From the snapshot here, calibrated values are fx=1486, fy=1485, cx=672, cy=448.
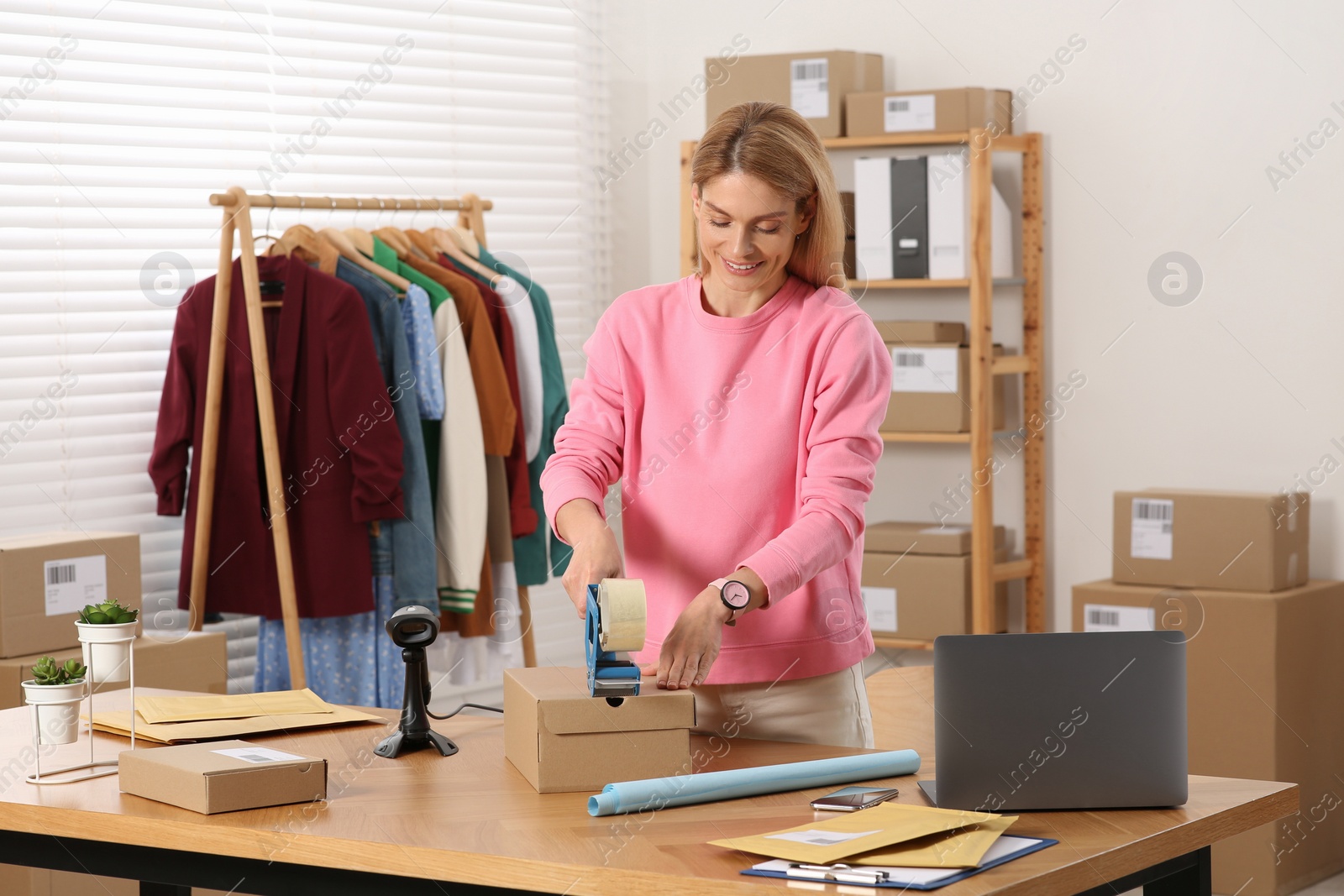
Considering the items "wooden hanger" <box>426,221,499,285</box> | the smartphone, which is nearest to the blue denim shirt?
"wooden hanger" <box>426,221,499,285</box>

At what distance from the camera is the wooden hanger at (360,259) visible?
149 inches

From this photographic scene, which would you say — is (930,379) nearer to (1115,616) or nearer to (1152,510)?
(1152,510)

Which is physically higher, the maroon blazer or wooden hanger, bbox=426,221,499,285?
wooden hanger, bbox=426,221,499,285

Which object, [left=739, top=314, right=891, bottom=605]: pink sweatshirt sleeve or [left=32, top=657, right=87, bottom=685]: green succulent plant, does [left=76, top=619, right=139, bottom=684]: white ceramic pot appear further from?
[left=739, top=314, right=891, bottom=605]: pink sweatshirt sleeve

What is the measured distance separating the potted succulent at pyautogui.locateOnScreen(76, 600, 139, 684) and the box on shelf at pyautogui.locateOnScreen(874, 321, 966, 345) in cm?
259

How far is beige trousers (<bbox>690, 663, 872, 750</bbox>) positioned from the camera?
2.01 metres

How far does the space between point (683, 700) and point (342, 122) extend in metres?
2.84

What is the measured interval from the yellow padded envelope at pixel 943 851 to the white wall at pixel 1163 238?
2.66 m

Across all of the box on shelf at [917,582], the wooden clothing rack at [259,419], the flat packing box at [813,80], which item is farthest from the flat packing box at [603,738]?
the flat packing box at [813,80]

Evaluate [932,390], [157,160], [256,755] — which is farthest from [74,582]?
[932,390]

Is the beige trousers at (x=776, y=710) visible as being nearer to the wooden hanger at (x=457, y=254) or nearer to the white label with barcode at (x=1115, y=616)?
the white label with barcode at (x=1115, y=616)

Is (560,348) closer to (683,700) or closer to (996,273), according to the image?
(996,273)

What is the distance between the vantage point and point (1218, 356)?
393cm

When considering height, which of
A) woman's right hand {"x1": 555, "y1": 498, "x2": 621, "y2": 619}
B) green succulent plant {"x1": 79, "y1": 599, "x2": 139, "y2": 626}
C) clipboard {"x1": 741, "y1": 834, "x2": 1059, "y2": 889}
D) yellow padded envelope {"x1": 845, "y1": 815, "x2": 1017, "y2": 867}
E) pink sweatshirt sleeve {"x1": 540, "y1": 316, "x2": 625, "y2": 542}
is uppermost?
pink sweatshirt sleeve {"x1": 540, "y1": 316, "x2": 625, "y2": 542}
